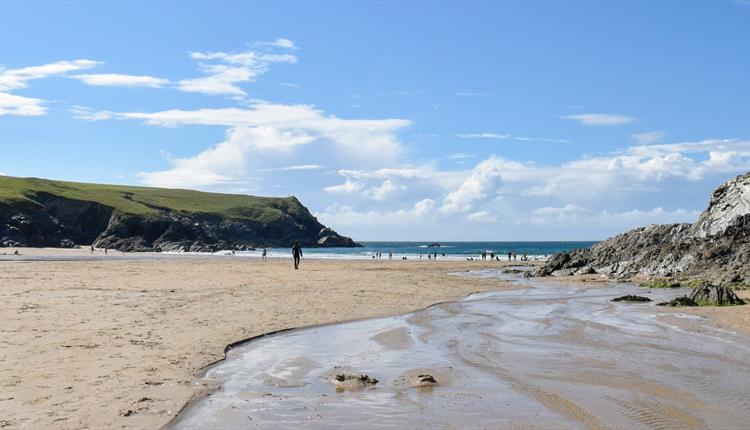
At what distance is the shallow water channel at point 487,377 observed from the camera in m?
9.54

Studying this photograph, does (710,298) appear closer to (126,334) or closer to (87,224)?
(126,334)

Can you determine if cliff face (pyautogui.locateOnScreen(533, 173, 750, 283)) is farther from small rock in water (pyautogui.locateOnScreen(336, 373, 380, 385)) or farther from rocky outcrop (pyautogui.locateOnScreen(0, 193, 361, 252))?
rocky outcrop (pyautogui.locateOnScreen(0, 193, 361, 252))

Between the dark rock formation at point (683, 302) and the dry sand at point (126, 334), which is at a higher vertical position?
the dark rock formation at point (683, 302)

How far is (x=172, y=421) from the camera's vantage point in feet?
29.8

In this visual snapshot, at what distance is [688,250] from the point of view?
4903cm

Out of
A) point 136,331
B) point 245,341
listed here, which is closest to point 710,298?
point 245,341

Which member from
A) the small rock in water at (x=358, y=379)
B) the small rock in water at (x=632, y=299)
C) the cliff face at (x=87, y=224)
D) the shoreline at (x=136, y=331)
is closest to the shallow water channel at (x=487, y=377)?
the small rock in water at (x=358, y=379)

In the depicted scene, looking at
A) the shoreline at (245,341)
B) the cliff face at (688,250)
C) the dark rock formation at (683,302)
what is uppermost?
the cliff face at (688,250)

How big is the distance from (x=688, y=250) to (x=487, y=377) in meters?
43.2

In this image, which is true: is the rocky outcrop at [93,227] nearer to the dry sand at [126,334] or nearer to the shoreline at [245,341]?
the dry sand at [126,334]

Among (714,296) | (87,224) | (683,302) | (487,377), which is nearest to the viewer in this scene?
(487,377)

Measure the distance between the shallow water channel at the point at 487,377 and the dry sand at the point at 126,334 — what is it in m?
1.00

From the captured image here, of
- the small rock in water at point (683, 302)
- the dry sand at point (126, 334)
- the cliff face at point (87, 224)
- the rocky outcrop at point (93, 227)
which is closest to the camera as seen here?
the dry sand at point (126, 334)

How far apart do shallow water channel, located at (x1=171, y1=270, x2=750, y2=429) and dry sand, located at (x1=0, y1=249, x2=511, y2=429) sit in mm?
1000
